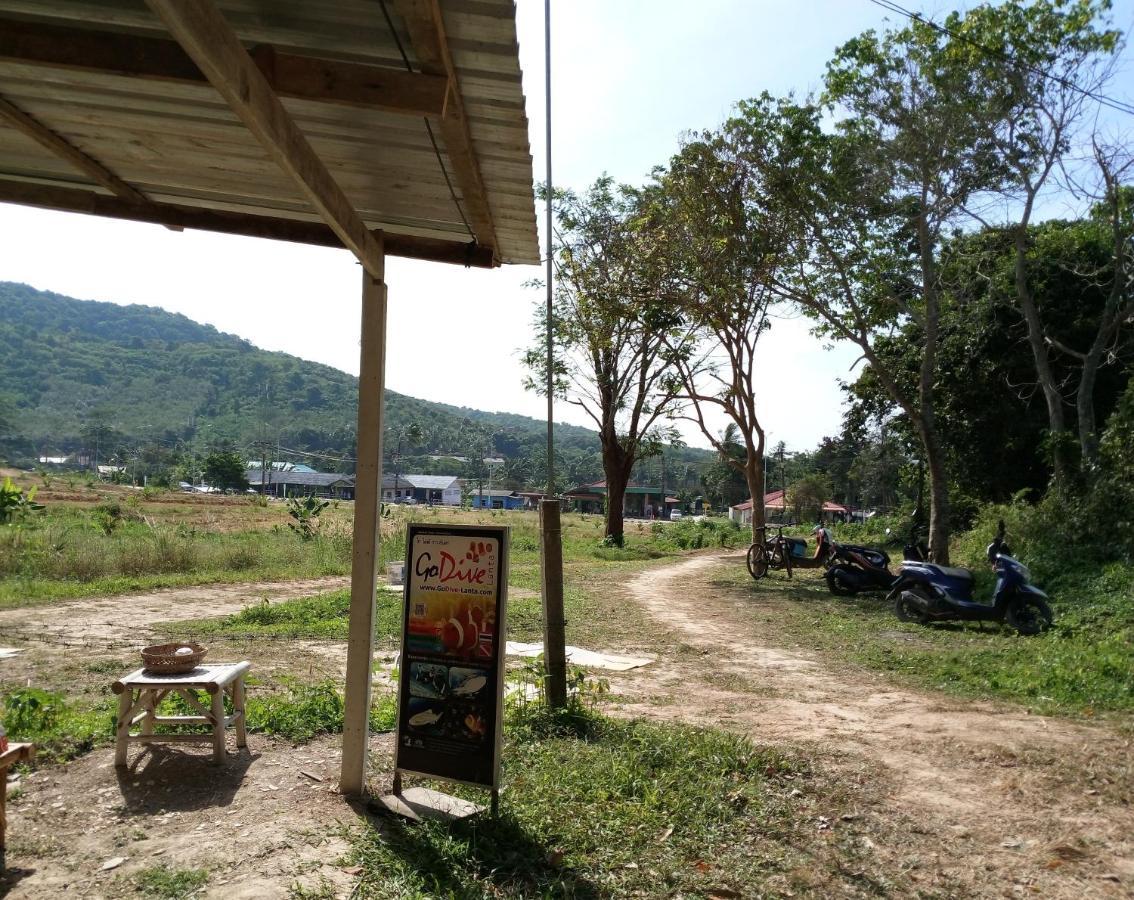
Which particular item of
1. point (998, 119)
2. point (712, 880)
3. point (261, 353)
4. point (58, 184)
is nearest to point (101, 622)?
point (58, 184)

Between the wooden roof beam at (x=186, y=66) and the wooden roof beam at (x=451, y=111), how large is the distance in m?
0.09

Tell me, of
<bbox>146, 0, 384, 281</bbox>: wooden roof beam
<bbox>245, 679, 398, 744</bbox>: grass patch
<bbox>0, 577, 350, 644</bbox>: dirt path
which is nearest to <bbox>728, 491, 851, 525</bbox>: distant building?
<bbox>0, 577, 350, 644</bbox>: dirt path

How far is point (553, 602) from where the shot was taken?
5.81 m

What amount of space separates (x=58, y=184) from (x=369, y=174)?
179cm

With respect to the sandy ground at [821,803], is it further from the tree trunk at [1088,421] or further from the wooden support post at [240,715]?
the tree trunk at [1088,421]

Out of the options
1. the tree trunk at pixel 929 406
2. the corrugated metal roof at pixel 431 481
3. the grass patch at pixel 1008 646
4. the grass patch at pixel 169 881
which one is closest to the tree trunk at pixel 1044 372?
the tree trunk at pixel 929 406

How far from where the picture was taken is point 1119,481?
1294cm

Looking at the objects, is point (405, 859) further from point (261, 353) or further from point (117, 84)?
point (261, 353)

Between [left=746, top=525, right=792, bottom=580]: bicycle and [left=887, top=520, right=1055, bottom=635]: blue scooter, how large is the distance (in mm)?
5859

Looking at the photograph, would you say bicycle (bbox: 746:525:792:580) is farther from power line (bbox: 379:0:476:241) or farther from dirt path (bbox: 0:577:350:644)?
power line (bbox: 379:0:476:241)

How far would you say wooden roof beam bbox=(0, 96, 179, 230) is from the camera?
3.62 m

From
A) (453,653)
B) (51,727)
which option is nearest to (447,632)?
(453,653)

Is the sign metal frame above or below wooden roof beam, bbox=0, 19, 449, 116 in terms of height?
below

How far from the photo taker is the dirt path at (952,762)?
3867mm
